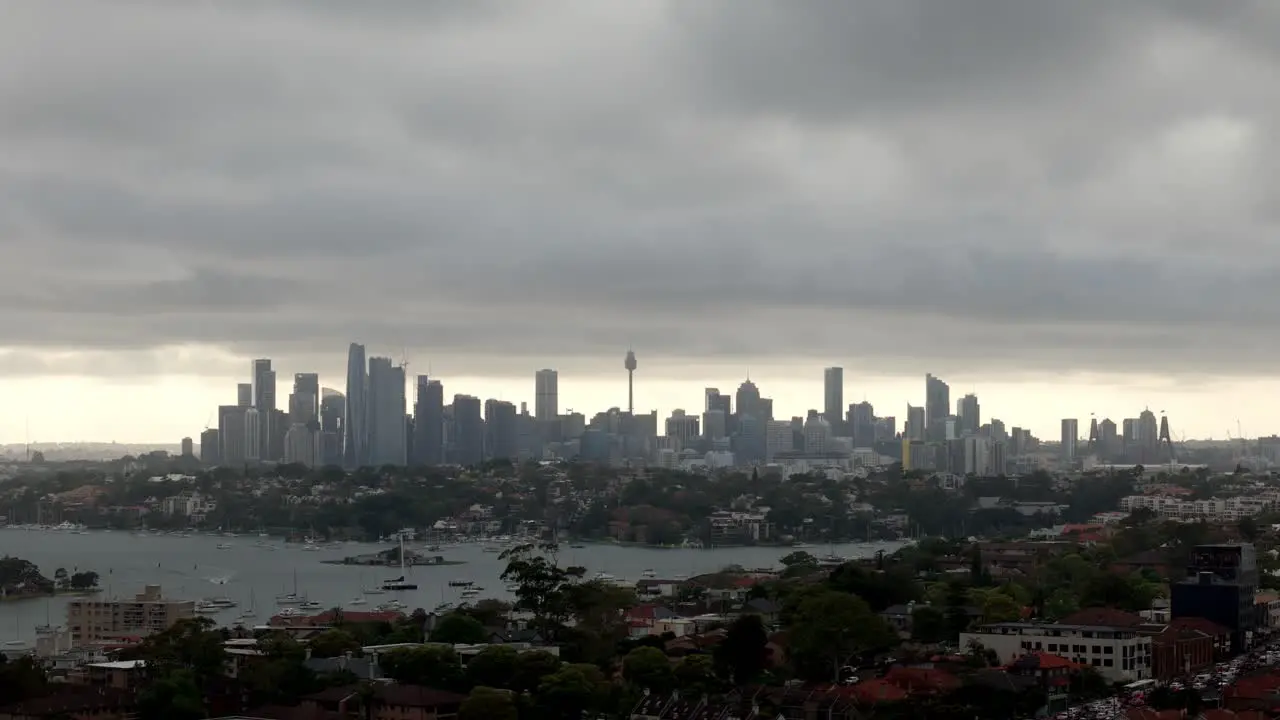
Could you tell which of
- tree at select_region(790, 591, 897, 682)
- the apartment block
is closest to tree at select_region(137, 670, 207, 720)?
tree at select_region(790, 591, 897, 682)

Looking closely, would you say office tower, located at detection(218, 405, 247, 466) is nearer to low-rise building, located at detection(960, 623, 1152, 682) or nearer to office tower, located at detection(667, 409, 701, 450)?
office tower, located at detection(667, 409, 701, 450)

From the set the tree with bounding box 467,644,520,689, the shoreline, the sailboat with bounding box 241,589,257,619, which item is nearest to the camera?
the tree with bounding box 467,644,520,689

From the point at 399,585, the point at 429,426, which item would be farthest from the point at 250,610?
the point at 429,426

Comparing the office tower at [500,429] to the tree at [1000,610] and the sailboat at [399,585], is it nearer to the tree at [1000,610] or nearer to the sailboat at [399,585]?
the sailboat at [399,585]

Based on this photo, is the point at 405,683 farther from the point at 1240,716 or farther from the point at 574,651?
the point at 1240,716

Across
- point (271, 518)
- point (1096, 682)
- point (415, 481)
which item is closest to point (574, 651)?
point (1096, 682)

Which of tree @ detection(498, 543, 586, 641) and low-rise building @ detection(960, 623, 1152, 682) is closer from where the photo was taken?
low-rise building @ detection(960, 623, 1152, 682)
